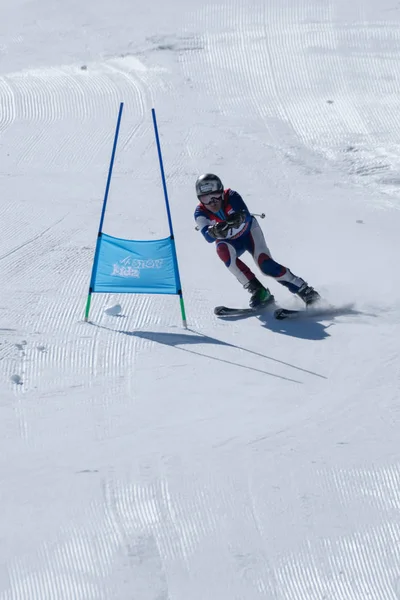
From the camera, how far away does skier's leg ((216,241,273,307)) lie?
8578 mm

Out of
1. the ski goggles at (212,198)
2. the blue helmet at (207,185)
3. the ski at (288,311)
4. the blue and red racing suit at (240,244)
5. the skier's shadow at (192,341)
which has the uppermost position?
the blue helmet at (207,185)

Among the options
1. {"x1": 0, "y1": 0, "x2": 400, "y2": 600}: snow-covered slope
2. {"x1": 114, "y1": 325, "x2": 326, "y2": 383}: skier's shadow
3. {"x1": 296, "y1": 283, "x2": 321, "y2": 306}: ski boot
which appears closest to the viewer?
{"x1": 0, "y1": 0, "x2": 400, "y2": 600}: snow-covered slope

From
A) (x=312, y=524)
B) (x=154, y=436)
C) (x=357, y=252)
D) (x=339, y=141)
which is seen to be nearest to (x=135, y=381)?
(x=154, y=436)

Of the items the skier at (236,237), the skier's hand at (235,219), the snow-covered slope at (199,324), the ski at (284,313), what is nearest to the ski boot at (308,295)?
the skier at (236,237)

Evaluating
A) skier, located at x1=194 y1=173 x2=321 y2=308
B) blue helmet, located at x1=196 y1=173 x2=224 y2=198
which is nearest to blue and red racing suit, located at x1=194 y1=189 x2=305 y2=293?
skier, located at x1=194 y1=173 x2=321 y2=308

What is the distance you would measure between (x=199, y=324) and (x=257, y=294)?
1.97ft

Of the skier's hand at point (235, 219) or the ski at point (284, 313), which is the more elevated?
the skier's hand at point (235, 219)

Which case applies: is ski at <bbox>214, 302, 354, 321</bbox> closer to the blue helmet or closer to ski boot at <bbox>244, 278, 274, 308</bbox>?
ski boot at <bbox>244, 278, 274, 308</bbox>

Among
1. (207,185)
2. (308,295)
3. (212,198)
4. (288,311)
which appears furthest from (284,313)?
(207,185)

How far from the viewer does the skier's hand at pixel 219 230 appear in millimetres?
8469

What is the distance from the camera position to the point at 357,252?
982cm

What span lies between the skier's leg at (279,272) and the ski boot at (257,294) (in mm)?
134

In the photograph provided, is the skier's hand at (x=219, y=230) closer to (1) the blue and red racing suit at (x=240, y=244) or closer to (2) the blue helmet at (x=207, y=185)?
(1) the blue and red racing suit at (x=240, y=244)

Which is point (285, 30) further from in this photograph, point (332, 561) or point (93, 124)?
point (332, 561)
